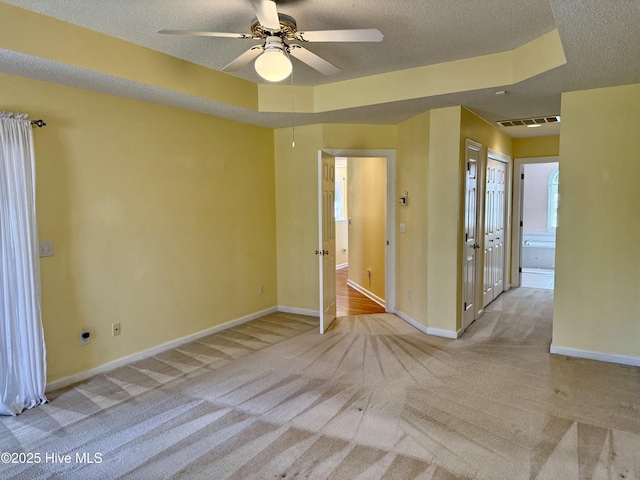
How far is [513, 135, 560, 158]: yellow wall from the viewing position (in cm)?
623

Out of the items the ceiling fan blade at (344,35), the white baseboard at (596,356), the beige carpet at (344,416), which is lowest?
the beige carpet at (344,416)

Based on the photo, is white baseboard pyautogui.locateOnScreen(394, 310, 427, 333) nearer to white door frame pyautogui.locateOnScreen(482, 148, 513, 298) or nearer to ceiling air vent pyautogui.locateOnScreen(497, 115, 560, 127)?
white door frame pyautogui.locateOnScreen(482, 148, 513, 298)

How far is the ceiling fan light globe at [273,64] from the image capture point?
7.34 ft

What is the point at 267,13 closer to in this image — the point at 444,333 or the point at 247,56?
the point at 247,56

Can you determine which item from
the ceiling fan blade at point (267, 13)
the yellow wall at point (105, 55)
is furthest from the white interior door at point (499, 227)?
the ceiling fan blade at point (267, 13)

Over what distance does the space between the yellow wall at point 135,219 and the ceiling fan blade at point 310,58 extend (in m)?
1.91

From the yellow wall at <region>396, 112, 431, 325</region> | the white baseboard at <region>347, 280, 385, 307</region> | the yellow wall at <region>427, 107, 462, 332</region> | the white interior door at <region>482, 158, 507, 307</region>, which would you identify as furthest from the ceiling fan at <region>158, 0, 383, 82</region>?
the white baseboard at <region>347, 280, 385, 307</region>

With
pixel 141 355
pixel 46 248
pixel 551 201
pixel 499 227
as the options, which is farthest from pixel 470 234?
pixel 551 201

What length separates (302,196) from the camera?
5.25 m

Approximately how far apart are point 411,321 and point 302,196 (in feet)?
6.90

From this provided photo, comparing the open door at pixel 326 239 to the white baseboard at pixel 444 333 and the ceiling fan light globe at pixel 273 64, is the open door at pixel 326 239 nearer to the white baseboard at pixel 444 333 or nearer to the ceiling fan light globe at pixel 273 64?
the white baseboard at pixel 444 333

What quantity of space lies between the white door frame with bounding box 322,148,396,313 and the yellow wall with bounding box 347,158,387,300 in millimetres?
267

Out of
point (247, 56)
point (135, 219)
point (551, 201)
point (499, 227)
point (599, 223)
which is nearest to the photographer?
point (247, 56)

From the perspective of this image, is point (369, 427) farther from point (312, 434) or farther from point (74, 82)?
point (74, 82)
